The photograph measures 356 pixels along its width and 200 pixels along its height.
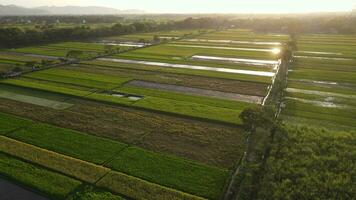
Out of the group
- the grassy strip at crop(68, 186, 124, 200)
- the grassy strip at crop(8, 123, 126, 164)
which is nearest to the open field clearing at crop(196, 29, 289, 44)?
the grassy strip at crop(8, 123, 126, 164)

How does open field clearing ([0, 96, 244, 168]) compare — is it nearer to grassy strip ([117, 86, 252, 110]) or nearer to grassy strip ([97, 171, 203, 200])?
grassy strip ([97, 171, 203, 200])

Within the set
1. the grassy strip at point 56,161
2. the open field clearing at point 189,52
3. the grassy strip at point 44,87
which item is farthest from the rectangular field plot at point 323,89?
the grassy strip at point 44,87

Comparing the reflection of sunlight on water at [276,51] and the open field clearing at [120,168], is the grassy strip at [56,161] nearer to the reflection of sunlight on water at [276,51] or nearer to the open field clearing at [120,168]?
the open field clearing at [120,168]

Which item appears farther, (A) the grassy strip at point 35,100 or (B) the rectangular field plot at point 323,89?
(A) the grassy strip at point 35,100

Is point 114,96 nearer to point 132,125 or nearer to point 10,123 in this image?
point 132,125

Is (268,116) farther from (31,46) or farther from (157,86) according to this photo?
(31,46)
